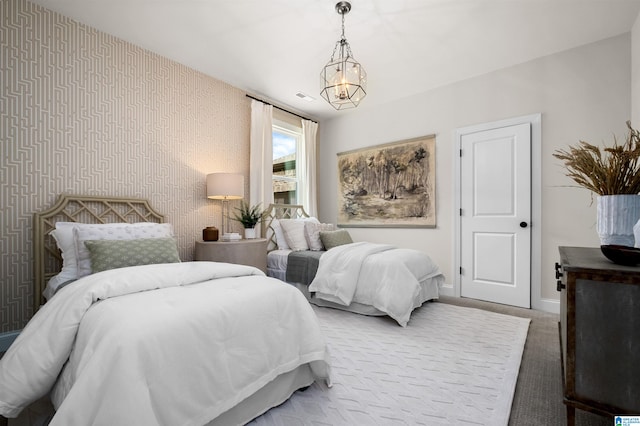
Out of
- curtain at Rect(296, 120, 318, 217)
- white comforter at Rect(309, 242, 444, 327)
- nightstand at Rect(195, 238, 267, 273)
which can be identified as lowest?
white comforter at Rect(309, 242, 444, 327)

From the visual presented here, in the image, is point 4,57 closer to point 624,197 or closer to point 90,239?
point 90,239

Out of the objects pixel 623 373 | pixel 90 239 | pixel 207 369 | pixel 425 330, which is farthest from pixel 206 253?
pixel 623 373

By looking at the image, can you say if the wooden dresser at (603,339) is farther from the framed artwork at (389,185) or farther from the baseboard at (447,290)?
the framed artwork at (389,185)

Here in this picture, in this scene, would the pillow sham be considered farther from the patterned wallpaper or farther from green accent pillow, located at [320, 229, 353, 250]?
the patterned wallpaper

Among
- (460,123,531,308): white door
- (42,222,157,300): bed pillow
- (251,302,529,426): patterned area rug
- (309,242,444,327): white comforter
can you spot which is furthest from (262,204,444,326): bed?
(42,222,157,300): bed pillow

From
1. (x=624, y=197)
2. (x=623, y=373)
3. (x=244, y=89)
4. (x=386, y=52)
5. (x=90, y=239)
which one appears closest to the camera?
(x=623, y=373)

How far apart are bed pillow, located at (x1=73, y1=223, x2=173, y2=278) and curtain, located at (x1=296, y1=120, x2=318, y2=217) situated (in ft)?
8.30

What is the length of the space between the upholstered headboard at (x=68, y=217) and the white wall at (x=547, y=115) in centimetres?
314

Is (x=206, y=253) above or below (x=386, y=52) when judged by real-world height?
below

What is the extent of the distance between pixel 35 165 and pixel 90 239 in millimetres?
861

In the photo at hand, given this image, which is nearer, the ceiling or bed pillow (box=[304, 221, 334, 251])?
the ceiling

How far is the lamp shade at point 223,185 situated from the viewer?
340cm

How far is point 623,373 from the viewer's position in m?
1.16

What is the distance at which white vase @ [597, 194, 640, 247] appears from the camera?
1452 mm
